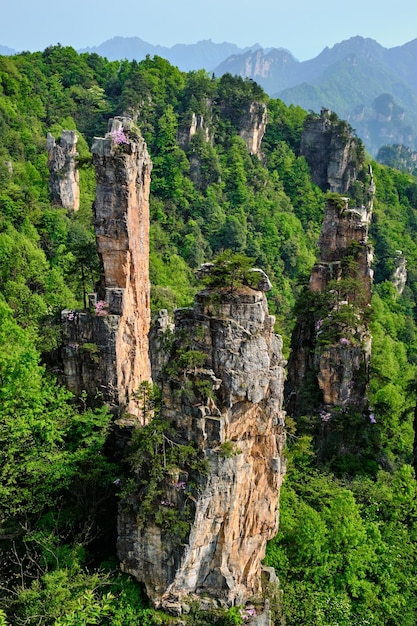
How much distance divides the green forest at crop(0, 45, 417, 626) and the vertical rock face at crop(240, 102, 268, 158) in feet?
3.75

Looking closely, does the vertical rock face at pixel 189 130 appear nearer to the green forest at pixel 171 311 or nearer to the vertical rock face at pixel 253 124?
the green forest at pixel 171 311

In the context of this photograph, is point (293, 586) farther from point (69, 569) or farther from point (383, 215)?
point (383, 215)

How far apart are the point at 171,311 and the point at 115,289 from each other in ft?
60.3

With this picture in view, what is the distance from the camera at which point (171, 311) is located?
38969mm

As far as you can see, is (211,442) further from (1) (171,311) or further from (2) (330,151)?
(2) (330,151)

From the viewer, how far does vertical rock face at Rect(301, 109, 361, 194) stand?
232 ft

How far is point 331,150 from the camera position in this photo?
72.4 meters

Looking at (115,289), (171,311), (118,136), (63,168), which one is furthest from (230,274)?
(63,168)

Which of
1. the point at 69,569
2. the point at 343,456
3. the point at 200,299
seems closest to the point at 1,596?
the point at 69,569

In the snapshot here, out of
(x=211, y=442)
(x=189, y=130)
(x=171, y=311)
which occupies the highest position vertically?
(x=189, y=130)

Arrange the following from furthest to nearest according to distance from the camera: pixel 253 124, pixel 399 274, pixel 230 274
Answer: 1. pixel 253 124
2. pixel 399 274
3. pixel 230 274

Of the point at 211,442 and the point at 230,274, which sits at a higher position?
the point at 230,274

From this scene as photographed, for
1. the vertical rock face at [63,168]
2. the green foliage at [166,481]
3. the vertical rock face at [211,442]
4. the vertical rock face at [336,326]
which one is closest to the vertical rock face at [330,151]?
the vertical rock face at [63,168]

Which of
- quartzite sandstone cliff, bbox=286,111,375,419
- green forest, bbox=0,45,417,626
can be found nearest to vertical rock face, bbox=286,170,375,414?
quartzite sandstone cliff, bbox=286,111,375,419
